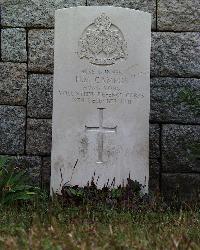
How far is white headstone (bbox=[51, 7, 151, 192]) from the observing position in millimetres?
5379

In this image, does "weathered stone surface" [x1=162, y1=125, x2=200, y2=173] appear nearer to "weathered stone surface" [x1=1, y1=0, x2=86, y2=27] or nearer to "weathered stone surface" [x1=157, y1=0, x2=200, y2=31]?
"weathered stone surface" [x1=157, y1=0, x2=200, y2=31]

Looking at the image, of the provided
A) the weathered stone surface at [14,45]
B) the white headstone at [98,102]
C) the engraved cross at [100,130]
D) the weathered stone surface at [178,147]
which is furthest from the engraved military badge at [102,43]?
the weathered stone surface at [178,147]

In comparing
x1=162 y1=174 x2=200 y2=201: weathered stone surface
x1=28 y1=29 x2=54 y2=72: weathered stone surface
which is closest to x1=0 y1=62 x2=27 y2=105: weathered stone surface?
x1=28 y1=29 x2=54 y2=72: weathered stone surface

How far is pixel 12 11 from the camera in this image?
621 cm

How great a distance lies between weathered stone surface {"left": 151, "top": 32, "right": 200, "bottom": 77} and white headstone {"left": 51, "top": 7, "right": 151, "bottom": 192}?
0.74 meters

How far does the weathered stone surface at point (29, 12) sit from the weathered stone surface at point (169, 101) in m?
1.19

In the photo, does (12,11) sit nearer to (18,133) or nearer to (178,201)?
(18,133)

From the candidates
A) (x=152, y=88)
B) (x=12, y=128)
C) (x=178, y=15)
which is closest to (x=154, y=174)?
(x=152, y=88)

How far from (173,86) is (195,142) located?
583 millimetres

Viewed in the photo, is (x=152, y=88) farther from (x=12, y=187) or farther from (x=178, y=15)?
(x=12, y=187)

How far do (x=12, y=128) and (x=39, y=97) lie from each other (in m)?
0.40

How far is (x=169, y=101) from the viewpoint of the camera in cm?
614

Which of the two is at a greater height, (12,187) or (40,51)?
(40,51)

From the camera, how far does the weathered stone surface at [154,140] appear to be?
20.1 ft
